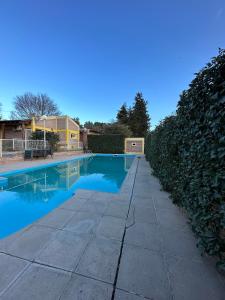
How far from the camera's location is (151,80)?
1445cm

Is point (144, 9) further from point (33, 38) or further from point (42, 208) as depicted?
point (42, 208)

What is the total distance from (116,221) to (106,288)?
1439 millimetres

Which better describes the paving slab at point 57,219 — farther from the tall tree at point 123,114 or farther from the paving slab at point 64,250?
the tall tree at point 123,114

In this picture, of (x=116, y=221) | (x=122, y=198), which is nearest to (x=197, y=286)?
(x=116, y=221)

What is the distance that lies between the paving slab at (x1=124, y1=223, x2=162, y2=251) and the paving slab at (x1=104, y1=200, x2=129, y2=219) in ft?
1.56

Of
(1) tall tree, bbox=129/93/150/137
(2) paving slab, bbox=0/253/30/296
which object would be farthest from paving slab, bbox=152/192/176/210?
(1) tall tree, bbox=129/93/150/137

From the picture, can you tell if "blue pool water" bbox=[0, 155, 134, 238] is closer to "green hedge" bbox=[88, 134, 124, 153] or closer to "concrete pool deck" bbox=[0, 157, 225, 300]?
"concrete pool deck" bbox=[0, 157, 225, 300]

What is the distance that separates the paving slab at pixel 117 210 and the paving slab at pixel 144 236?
0.47 metres

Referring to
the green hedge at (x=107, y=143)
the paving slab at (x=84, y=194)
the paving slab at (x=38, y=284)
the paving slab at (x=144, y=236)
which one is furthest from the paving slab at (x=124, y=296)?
the green hedge at (x=107, y=143)

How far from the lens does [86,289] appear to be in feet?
5.22

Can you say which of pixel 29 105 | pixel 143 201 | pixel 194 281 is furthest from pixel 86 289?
pixel 29 105

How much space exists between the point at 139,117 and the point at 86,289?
113 feet

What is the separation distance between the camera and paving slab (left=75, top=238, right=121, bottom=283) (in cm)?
179

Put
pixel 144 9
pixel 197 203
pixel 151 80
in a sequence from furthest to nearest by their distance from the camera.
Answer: pixel 151 80
pixel 144 9
pixel 197 203
